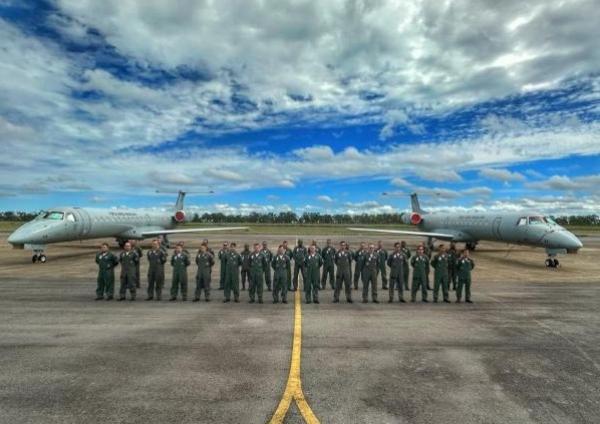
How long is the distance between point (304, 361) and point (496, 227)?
22524 millimetres

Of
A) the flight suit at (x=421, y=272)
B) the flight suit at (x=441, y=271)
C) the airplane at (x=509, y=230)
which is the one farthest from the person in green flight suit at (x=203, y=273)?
the airplane at (x=509, y=230)

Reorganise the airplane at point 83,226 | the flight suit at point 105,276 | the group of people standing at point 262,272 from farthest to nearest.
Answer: the airplane at point 83,226 → the flight suit at point 105,276 → the group of people standing at point 262,272

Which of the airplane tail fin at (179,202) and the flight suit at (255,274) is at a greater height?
the airplane tail fin at (179,202)

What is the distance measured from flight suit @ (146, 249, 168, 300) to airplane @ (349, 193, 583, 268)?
14.2 metres

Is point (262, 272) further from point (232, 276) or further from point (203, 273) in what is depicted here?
point (203, 273)

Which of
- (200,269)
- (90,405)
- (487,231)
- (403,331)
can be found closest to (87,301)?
(200,269)

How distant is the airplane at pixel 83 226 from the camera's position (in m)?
21.2

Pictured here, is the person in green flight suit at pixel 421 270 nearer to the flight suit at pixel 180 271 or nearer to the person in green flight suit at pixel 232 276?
the person in green flight suit at pixel 232 276

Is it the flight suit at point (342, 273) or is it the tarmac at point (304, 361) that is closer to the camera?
the tarmac at point (304, 361)

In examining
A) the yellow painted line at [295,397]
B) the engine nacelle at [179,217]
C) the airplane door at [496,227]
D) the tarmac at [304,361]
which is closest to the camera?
the yellow painted line at [295,397]

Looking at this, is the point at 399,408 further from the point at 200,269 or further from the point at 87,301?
the point at 87,301

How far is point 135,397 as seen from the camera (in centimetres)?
515

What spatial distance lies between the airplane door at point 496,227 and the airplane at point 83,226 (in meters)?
16.9

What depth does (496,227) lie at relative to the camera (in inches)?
996
